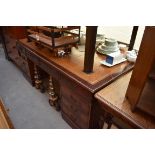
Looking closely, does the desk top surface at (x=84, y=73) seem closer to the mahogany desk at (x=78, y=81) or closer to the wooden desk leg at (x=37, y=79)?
the mahogany desk at (x=78, y=81)

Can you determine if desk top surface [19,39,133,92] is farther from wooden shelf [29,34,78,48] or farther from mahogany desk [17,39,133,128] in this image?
wooden shelf [29,34,78,48]

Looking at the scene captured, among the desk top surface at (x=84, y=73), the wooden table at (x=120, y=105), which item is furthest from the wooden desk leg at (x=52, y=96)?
the wooden table at (x=120, y=105)

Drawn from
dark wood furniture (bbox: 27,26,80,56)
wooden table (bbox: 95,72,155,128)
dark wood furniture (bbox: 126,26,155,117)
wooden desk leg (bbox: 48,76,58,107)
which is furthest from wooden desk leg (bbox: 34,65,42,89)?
dark wood furniture (bbox: 126,26,155,117)

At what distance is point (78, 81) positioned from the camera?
3.56ft

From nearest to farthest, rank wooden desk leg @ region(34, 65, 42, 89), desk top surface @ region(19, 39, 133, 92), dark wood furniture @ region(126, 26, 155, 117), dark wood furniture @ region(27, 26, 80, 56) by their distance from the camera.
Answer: dark wood furniture @ region(126, 26, 155, 117)
desk top surface @ region(19, 39, 133, 92)
dark wood furniture @ region(27, 26, 80, 56)
wooden desk leg @ region(34, 65, 42, 89)

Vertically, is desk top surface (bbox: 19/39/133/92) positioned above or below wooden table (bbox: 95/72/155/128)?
above

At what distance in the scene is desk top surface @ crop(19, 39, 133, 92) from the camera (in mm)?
1066

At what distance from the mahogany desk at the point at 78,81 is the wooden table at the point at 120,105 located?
0.05 meters

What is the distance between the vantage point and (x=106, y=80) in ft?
3.54

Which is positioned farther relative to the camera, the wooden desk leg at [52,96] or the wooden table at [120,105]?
the wooden desk leg at [52,96]

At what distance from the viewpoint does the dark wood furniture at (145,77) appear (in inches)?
25.8

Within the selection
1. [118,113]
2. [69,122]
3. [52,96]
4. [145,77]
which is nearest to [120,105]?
[118,113]

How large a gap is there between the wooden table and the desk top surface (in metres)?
0.05

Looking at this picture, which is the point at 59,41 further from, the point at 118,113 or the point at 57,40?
the point at 118,113
